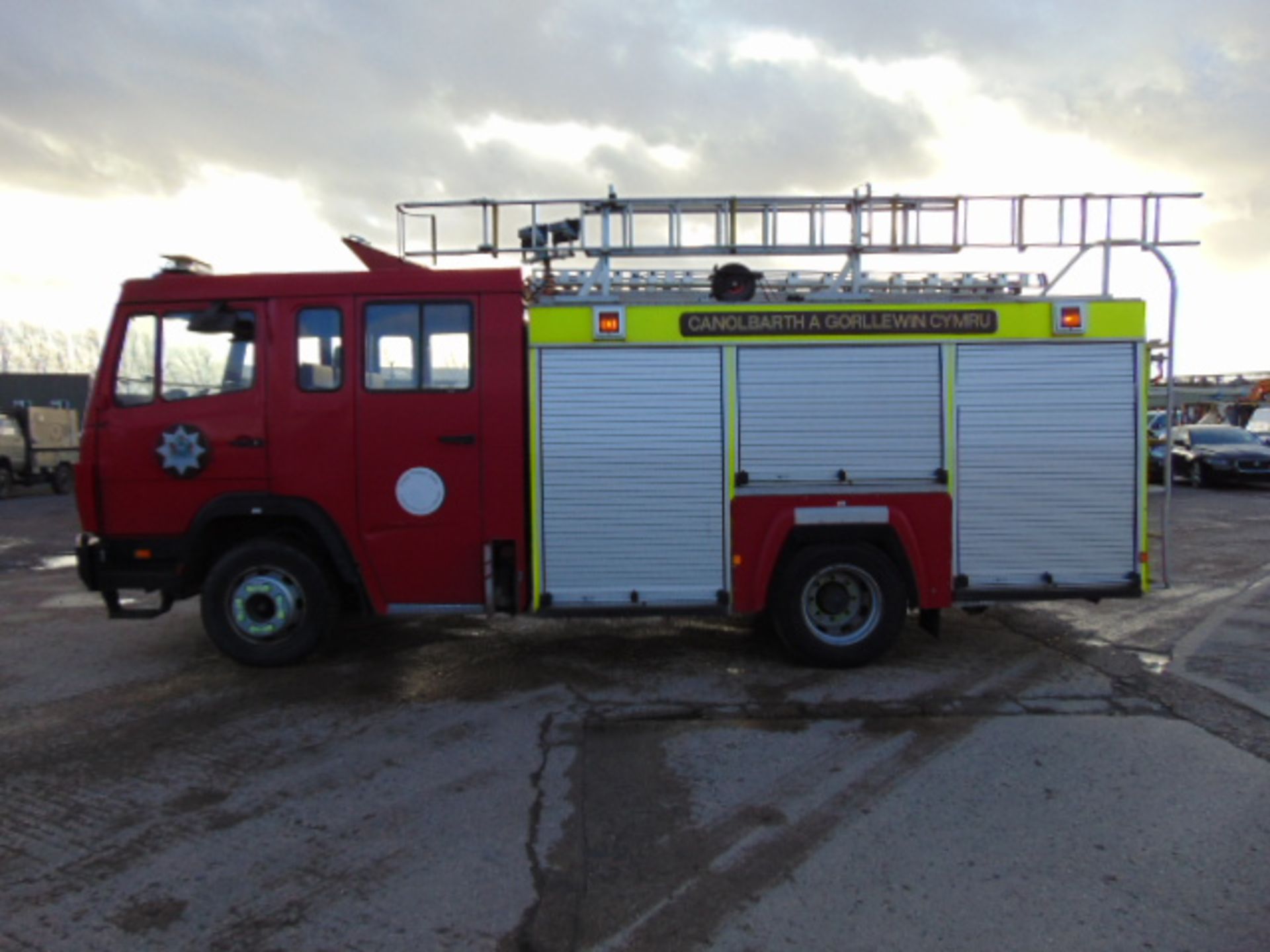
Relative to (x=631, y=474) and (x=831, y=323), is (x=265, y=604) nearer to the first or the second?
(x=631, y=474)

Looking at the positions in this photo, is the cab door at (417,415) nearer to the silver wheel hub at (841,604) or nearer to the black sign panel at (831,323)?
the black sign panel at (831,323)

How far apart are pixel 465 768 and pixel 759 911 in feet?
5.94

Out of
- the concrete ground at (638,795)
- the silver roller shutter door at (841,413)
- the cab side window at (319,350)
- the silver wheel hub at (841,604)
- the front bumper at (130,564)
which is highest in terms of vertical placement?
the cab side window at (319,350)

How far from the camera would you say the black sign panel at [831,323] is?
18.0 feet

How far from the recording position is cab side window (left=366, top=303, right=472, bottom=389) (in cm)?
545

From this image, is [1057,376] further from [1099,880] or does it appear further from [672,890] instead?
[672,890]

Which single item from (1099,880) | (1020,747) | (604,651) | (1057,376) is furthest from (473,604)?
(1057,376)

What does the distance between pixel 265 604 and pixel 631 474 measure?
2.72m

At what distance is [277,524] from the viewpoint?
5.66m

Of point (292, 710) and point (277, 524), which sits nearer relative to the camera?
point (292, 710)

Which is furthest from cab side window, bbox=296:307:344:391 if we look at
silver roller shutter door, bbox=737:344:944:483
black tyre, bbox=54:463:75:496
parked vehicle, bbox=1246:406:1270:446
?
parked vehicle, bbox=1246:406:1270:446

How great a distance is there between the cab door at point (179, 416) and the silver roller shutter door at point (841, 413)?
335 cm

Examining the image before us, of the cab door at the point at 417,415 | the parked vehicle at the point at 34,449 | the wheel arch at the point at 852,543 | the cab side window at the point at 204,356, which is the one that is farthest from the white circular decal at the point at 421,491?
the parked vehicle at the point at 34,449

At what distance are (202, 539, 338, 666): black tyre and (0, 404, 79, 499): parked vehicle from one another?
63.9 ft
